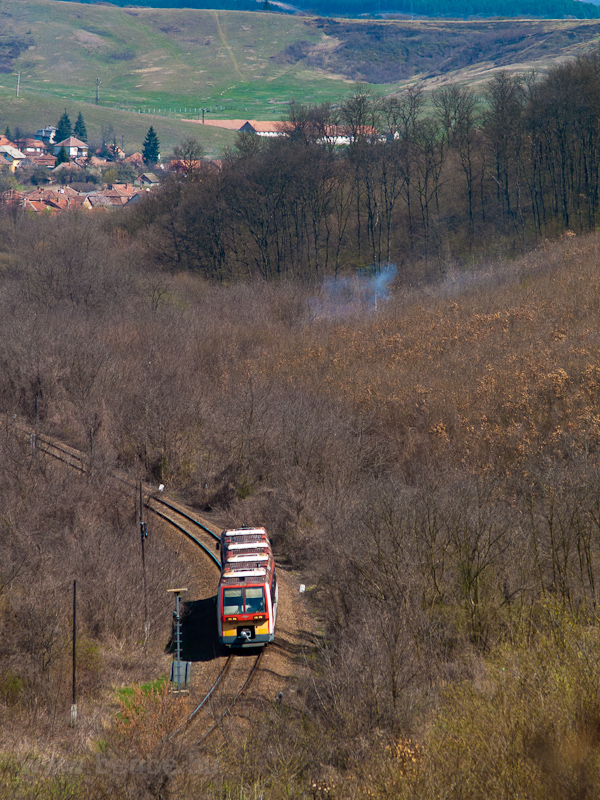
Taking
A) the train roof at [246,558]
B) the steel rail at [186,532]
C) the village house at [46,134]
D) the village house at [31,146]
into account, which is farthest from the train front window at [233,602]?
the village house at [46,134]

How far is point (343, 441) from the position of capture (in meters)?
31.2

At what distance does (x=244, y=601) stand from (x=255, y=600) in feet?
0.88

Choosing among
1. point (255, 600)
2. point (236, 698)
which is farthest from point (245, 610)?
point (236, 698)

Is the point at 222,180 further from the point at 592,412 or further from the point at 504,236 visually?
the point at 592,412

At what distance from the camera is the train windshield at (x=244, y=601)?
746 inches

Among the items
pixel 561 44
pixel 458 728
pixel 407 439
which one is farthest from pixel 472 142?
pixel 561 44

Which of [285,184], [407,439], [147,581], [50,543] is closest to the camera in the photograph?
[147,581]

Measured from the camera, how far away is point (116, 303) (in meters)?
55.6

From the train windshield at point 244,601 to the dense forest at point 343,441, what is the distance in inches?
71.1

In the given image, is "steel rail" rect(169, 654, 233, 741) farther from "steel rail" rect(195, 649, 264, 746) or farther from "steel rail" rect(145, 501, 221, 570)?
"steel rail" rect(145, 501, 221, 570)

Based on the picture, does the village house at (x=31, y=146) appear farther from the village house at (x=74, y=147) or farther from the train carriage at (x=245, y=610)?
the train carriage at (x=245, y=610)

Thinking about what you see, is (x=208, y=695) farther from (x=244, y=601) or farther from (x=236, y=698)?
(x=244, y=601)

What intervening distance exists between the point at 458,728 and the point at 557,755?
5.25ft

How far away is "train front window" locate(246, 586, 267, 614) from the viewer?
62.2 feet
